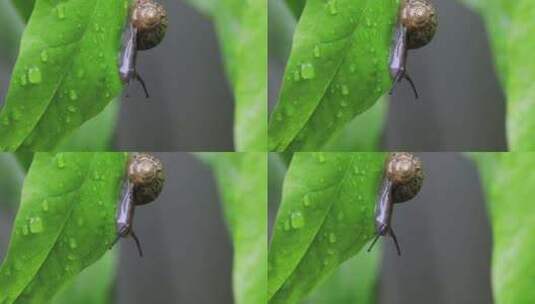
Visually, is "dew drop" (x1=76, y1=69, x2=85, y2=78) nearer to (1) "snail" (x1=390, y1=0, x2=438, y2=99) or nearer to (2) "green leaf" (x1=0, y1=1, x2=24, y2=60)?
(2) "green leaf" (x1=0, y1=1, x2=24, y2=60)

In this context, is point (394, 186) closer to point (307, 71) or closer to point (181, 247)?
point (307, 71)

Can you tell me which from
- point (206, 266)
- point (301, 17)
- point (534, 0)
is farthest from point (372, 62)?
point (206, 266)

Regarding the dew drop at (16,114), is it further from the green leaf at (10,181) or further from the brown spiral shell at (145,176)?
the brown spiral shell at (145,176)

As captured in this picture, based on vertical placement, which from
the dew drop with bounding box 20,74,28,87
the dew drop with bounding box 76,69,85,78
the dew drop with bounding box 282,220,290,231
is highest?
the dew drop with bounding box 20,74,28,87

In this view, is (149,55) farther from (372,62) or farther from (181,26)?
(372,62)

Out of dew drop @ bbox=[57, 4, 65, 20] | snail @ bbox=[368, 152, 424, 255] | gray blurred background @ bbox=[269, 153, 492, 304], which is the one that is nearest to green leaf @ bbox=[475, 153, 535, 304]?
gray blurred background @ bbox=[269, 153, 492, 304]

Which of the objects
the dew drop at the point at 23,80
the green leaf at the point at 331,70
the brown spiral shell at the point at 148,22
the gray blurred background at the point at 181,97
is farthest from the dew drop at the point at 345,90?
the dew drop at the point at 23,80
